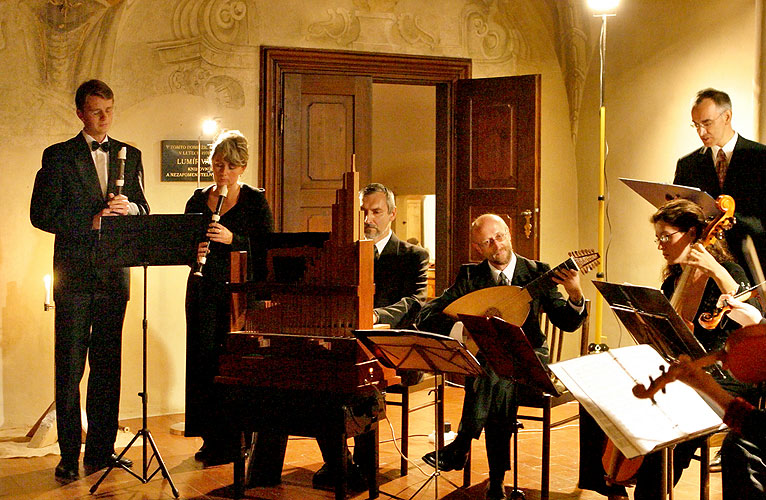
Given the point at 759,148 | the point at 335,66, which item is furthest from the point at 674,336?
the point at 335,66

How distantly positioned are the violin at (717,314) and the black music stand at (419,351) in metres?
1.06

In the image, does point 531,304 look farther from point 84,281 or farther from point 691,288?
point 84,281

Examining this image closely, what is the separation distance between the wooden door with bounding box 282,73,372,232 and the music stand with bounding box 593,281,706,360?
13.6 feet

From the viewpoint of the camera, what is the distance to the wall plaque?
6770 millimetres

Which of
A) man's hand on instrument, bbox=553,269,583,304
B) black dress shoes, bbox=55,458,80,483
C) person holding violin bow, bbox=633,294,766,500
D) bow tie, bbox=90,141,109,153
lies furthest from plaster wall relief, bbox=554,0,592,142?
person holding violin bow, bbox=633,294,766,500

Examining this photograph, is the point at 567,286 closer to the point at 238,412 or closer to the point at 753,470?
the point at 753,470

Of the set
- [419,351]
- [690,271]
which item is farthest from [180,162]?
[690,271]

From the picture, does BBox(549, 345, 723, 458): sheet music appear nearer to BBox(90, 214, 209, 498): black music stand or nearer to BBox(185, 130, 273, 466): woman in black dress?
BBox(90, 214, 209, 498): black music stand

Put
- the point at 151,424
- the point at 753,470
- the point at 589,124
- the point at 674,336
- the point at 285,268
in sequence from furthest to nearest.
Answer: the point at 589,124 < the point at 151,424 < the point at 285,268 < the point at 753,470 < the point at 674,336

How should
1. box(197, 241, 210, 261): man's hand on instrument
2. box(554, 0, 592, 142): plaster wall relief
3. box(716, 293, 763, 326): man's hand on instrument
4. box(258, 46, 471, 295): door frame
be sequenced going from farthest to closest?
box(554, 0, 592, 142): plaster wall relief → box(258, 46, 471, 295): door frame → box(197, 241, 210, 261): man's hand on instrument → box(716, 293, 763, 326): man's hand on instrument

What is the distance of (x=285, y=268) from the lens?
4.05 m

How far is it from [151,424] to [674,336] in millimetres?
4379

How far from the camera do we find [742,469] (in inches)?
132

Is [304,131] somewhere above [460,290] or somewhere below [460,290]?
above
